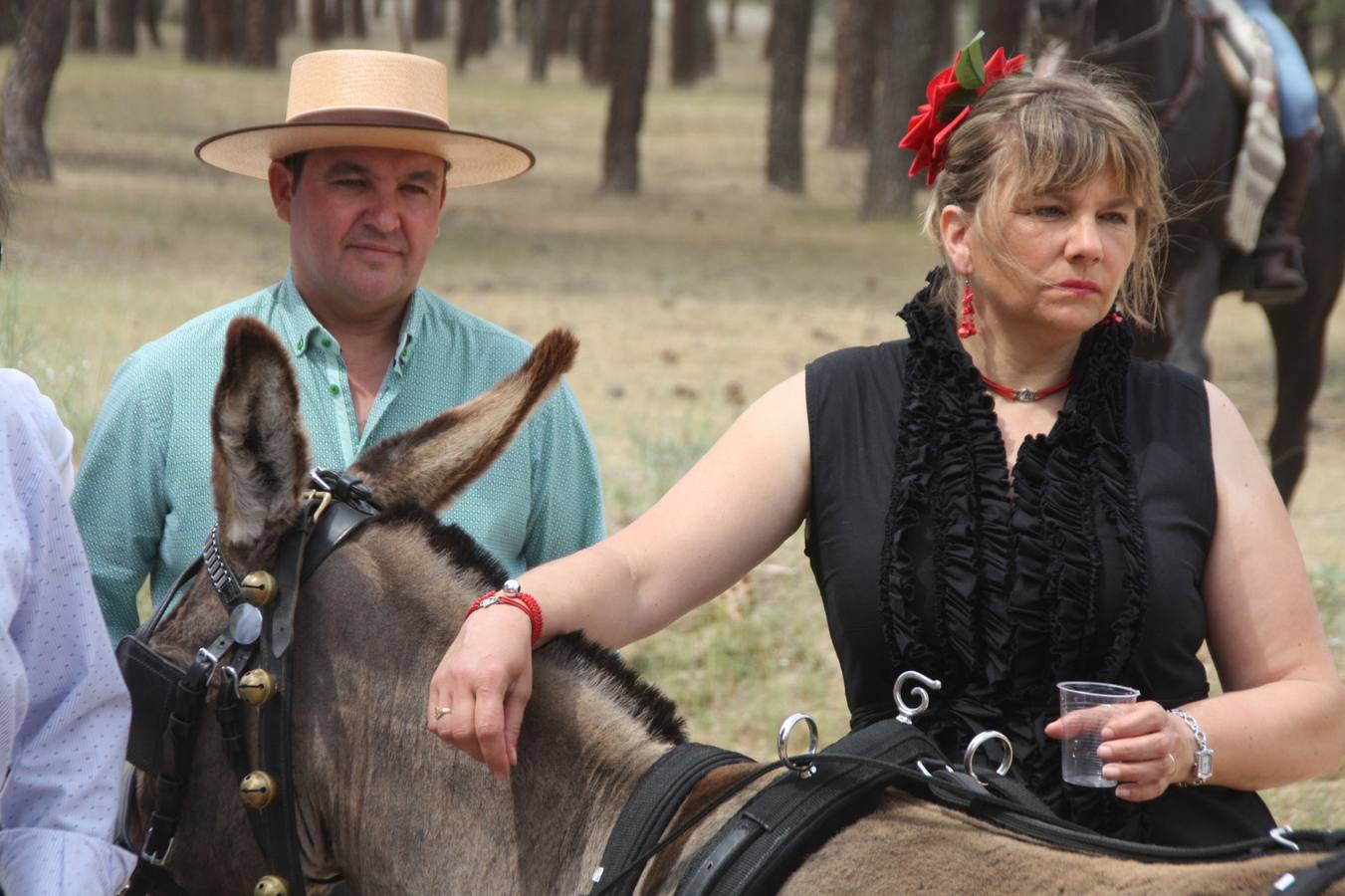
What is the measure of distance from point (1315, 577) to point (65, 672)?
A: 6.13m

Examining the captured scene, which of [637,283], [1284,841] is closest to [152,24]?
[637,283]

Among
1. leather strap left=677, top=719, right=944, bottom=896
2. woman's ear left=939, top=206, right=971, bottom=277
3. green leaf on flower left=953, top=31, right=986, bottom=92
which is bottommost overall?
leather strap left=677, top=719, right=944, bottom=896

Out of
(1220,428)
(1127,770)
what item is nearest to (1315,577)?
(1220,428)

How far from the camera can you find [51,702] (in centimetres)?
224

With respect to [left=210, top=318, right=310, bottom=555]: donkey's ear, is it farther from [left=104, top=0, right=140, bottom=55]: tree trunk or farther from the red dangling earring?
[left=104, top=0, right=140, bottom=55]: tree trunk

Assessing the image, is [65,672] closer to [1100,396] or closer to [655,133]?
[1100,396]

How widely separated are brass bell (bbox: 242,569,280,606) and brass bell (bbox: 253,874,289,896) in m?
0.40

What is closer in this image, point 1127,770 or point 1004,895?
point 1004,895

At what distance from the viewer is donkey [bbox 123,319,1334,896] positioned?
2.33m

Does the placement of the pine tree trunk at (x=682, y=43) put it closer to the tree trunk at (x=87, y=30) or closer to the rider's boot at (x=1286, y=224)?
the tree trunk at (x=87, y=30)

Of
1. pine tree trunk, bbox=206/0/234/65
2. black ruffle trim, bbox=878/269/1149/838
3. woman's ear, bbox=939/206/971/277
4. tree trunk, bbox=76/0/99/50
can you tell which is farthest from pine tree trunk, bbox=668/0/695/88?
black ruffle trim, bbox=878/269/1149/838

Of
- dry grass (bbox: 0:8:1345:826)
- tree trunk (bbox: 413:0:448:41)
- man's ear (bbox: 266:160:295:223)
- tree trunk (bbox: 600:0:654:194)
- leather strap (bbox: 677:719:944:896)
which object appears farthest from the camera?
tree trunk (bbox: 413:0:448:41)

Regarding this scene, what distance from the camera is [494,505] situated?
11.9 ft

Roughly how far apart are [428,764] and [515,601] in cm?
27
